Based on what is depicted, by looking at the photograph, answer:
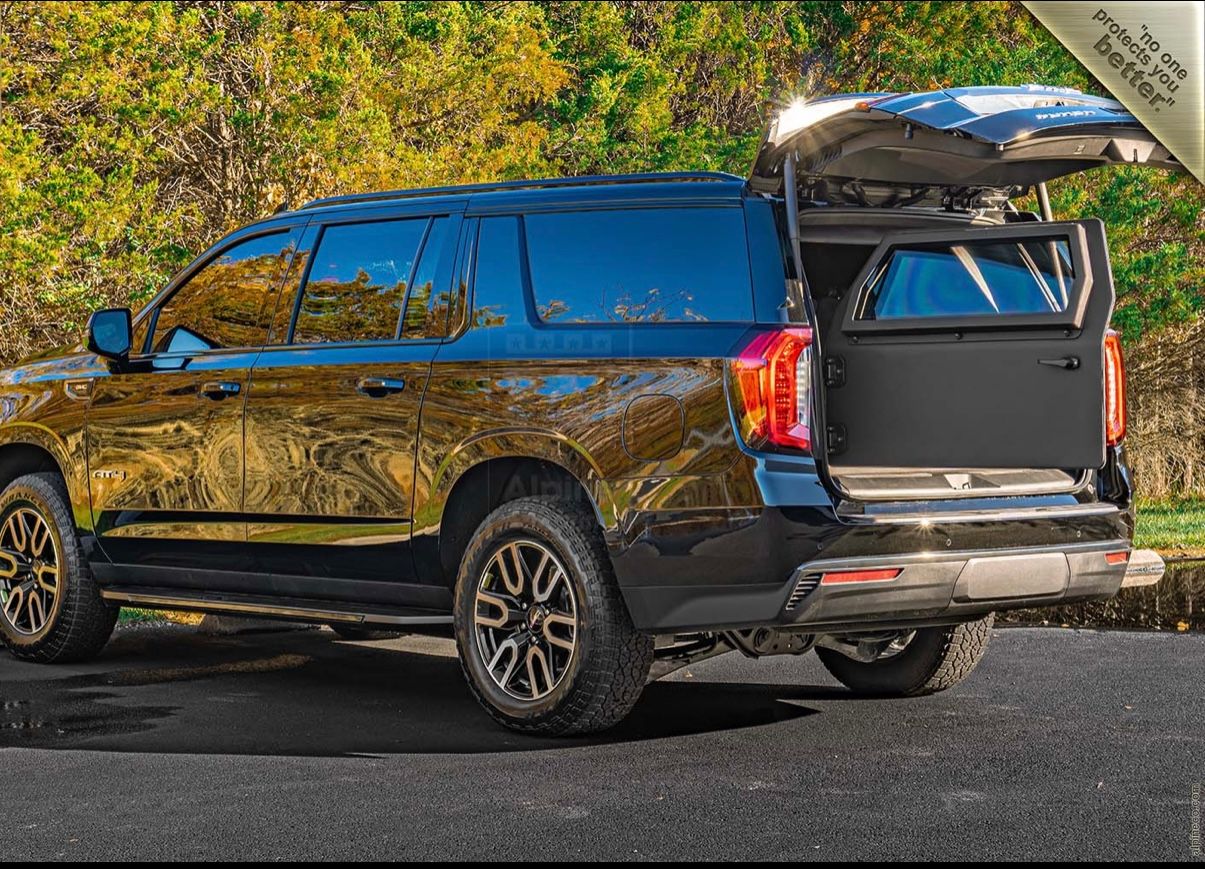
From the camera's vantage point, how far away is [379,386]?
288 inches

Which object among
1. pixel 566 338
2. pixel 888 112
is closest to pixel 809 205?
pixel 888 112

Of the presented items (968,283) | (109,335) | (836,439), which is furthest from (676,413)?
(109,335)

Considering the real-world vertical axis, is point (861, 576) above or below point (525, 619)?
above

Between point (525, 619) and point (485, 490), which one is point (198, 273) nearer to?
point (485, 490)

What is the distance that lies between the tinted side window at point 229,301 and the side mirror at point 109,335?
0.15 m

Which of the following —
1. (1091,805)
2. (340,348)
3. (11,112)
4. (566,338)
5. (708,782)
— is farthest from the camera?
(11,112)

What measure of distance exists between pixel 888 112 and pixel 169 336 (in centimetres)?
362

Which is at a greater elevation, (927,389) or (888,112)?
(888,112)

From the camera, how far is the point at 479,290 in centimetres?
724

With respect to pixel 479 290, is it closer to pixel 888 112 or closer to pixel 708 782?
pixel 888 112

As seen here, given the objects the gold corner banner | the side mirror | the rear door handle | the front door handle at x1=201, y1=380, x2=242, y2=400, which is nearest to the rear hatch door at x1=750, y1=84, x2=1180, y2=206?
the rear door handle

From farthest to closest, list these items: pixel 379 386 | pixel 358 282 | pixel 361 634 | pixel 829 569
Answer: pixel 361 634 < pixel 358 282 < pixel 379 386 < pixel 829 569

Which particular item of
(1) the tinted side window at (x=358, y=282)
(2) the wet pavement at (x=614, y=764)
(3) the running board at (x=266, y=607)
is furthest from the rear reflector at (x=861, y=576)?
(1) the tinted side window at (x=358, y=282)

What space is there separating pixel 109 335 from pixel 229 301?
605 millimetres
